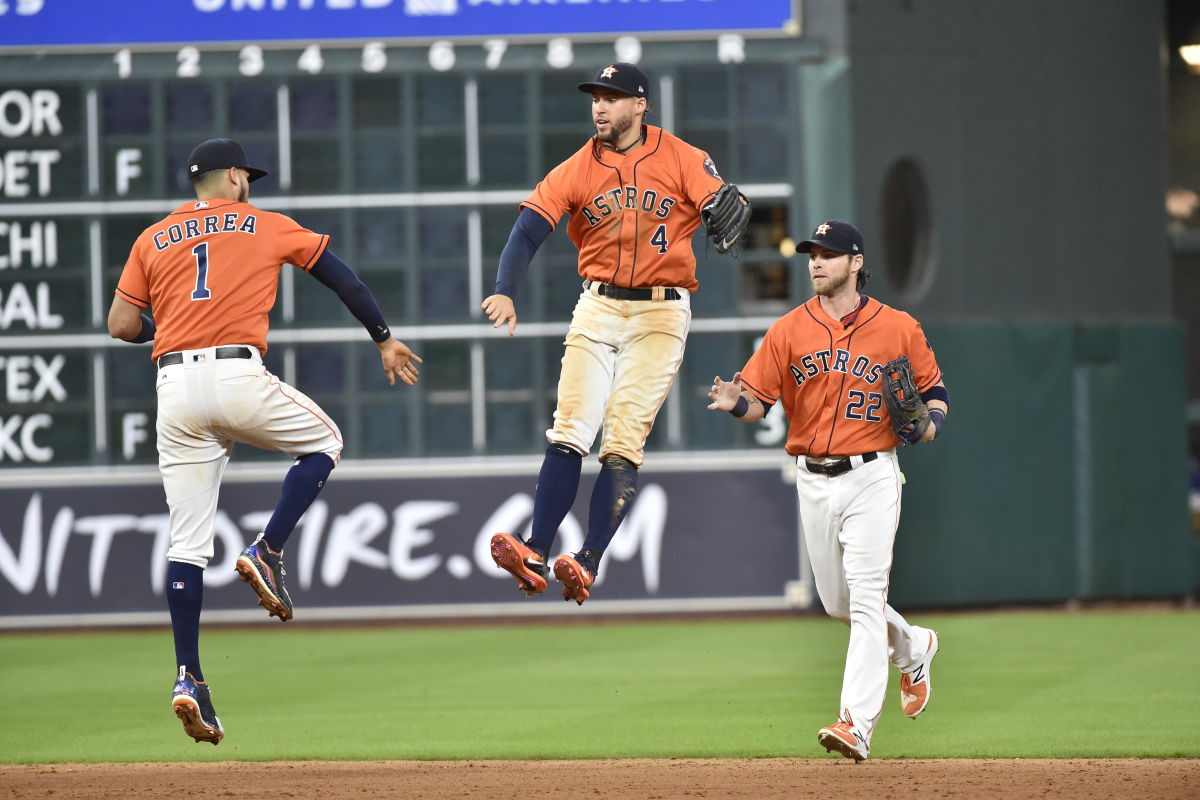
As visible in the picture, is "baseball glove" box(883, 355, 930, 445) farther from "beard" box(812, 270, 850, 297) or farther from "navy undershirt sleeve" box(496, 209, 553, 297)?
"navy undershirt sleeve" box(496, 209, 553, 297)

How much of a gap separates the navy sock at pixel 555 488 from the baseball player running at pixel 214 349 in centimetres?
69


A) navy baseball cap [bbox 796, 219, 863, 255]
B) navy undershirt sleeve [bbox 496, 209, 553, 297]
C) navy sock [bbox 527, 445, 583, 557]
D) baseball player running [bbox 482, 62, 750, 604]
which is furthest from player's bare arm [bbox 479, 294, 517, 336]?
navy baseball cap [bbox 796, 219, 863, 255]

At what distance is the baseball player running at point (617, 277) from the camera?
23.4 ft

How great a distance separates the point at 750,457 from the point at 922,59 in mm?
3648

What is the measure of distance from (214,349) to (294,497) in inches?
25.7

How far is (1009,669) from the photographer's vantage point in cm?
1157

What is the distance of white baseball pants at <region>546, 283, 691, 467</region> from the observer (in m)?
7.26

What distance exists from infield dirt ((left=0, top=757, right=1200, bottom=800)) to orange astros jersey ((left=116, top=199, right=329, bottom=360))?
6.23ft

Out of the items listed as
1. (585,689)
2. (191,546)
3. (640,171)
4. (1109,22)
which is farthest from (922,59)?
(191,546)

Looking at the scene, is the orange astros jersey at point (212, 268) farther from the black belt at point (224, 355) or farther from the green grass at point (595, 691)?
the green grass at point (595, 691)

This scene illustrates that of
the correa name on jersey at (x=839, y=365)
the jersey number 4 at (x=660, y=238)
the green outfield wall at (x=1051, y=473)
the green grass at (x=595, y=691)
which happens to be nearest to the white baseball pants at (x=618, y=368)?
the jersey number 4 at (x=660, y=238)

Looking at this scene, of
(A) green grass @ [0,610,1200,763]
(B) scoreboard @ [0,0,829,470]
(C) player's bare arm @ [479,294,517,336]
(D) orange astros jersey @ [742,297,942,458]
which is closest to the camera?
(C) player's bare arm @ [479,294,517,336]

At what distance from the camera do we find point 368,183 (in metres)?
14.0

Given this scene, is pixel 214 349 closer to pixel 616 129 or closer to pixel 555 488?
pixel 555 488
